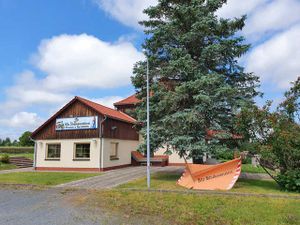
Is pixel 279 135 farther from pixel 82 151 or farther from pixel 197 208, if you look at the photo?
pixel 82 151

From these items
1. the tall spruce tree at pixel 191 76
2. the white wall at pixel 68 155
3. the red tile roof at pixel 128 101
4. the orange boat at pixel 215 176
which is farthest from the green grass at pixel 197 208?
the red tile roof at pixel 128 101

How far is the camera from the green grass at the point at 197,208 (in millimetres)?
8359

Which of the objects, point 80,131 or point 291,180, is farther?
point 80,131

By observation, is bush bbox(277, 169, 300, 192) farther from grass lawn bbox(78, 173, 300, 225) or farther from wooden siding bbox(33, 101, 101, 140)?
wooden siding bbox(33, 101, 101, 140)

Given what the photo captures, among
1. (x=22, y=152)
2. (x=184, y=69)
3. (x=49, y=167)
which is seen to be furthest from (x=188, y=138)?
(x=22, y=152)

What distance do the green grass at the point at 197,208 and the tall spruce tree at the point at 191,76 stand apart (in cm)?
403

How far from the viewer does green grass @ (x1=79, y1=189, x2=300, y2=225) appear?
Result: 27.4 ft

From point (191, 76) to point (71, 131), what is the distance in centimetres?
1139

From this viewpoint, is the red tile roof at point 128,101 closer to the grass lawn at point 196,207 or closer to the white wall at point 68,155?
the white wall at point 68,155

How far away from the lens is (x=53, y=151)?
79.2ft

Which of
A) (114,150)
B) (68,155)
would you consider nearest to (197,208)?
(114,150)

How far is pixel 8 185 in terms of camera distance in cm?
1512

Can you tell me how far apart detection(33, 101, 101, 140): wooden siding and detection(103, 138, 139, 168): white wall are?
1.25m

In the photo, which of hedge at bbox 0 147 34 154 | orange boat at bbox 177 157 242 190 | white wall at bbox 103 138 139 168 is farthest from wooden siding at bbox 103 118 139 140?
hedge at bbox 0 147 34 154
